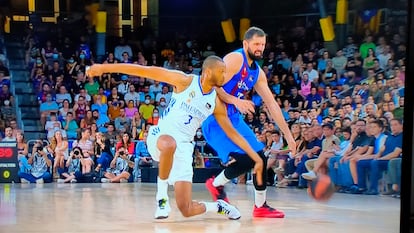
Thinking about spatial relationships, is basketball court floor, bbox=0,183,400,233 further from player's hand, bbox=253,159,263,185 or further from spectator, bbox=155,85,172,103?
spectator, bbox=155,85,172,103

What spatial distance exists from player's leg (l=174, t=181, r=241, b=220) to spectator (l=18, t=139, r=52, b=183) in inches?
34.4

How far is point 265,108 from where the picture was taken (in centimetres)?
472

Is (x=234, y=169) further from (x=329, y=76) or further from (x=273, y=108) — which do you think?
(x=329, y=76)

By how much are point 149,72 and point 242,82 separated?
0.59 meters

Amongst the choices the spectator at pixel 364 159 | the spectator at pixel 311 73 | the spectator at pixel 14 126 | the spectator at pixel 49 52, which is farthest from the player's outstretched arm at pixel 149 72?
the spectator at pixel 364 159

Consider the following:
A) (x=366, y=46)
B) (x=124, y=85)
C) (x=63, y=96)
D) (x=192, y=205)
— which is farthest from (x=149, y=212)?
(x=366, y=46)

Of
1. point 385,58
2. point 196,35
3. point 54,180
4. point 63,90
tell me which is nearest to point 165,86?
point 196,35

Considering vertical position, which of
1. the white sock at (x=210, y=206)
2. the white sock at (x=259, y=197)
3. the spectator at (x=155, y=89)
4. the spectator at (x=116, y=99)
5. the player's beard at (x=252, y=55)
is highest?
the player's beard at (x=252, y=55)

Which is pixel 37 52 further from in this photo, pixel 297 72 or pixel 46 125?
pixel 297 72

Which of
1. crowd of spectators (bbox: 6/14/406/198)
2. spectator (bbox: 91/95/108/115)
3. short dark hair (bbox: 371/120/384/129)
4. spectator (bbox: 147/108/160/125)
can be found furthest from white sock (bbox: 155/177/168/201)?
short dark hair (bbox: 371/120/384/129)

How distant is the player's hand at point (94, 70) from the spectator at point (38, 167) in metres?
0.55

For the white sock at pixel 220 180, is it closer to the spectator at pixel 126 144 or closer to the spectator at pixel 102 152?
the spectator at pixel 126 144

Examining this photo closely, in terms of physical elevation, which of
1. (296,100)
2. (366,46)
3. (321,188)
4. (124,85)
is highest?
(366,46)

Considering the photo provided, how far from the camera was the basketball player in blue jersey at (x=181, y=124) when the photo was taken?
179 inches
